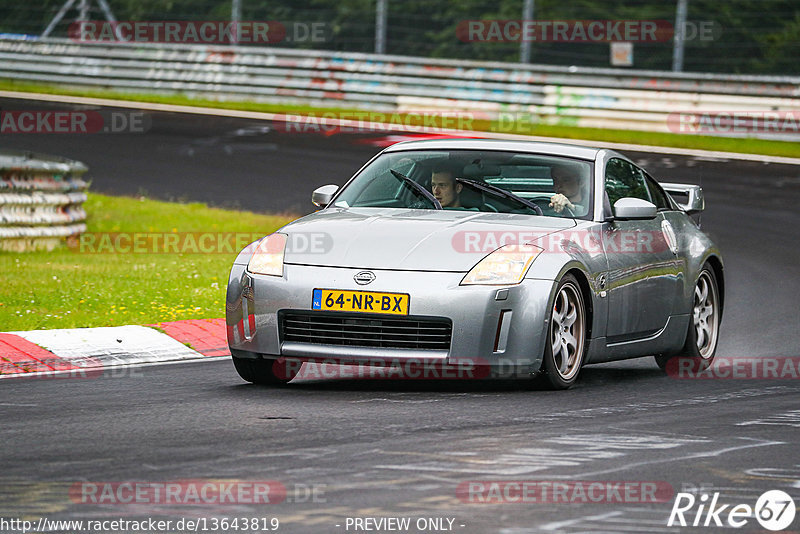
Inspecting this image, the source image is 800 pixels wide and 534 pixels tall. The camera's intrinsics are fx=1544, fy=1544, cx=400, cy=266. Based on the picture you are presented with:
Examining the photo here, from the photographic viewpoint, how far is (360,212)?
9156 mm

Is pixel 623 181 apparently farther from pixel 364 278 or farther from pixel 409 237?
pixel 364 278

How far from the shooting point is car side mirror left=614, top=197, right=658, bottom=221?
9.17 m

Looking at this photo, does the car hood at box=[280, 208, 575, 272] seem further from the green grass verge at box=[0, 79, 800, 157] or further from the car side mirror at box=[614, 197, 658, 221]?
the green grass verge at box=[0, 79, 800, 157]

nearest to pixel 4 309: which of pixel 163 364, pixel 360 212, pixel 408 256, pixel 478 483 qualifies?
pixel 163 364

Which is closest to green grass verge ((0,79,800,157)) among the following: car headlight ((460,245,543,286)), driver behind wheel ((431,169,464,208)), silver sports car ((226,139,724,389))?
silver sports car ((226,139,724,389))

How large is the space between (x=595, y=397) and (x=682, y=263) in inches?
75.1

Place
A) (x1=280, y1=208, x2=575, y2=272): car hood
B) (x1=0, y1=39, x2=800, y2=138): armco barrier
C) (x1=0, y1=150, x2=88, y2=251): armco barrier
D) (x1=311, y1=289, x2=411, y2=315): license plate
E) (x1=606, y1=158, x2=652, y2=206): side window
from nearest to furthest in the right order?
(x1=311, y1=289, x2=411, y2=315): license plate, (x1=280, y1=208, x2=575, y2=272): car hood, (x1=606, y1=158, x2=652, y2=206): side window, (x1=0, y1=150, x2=88, y2=251): armco barrier, (x1=0, y1=39, x2=800, y2=138): armco barrier

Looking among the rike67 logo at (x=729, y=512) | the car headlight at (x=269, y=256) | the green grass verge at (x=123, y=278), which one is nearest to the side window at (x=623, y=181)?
the car headlight at (x=269, y=256)

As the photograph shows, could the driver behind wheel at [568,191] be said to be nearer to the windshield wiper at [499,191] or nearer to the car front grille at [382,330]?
the windshield wiper at [499,191]

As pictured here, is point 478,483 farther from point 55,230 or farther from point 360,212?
point 55,230

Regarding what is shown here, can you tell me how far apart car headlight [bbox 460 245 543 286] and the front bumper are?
0.04 m

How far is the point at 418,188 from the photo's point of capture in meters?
9.33

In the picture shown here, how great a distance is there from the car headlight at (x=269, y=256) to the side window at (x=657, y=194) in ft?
9.28

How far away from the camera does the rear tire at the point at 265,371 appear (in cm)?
869
